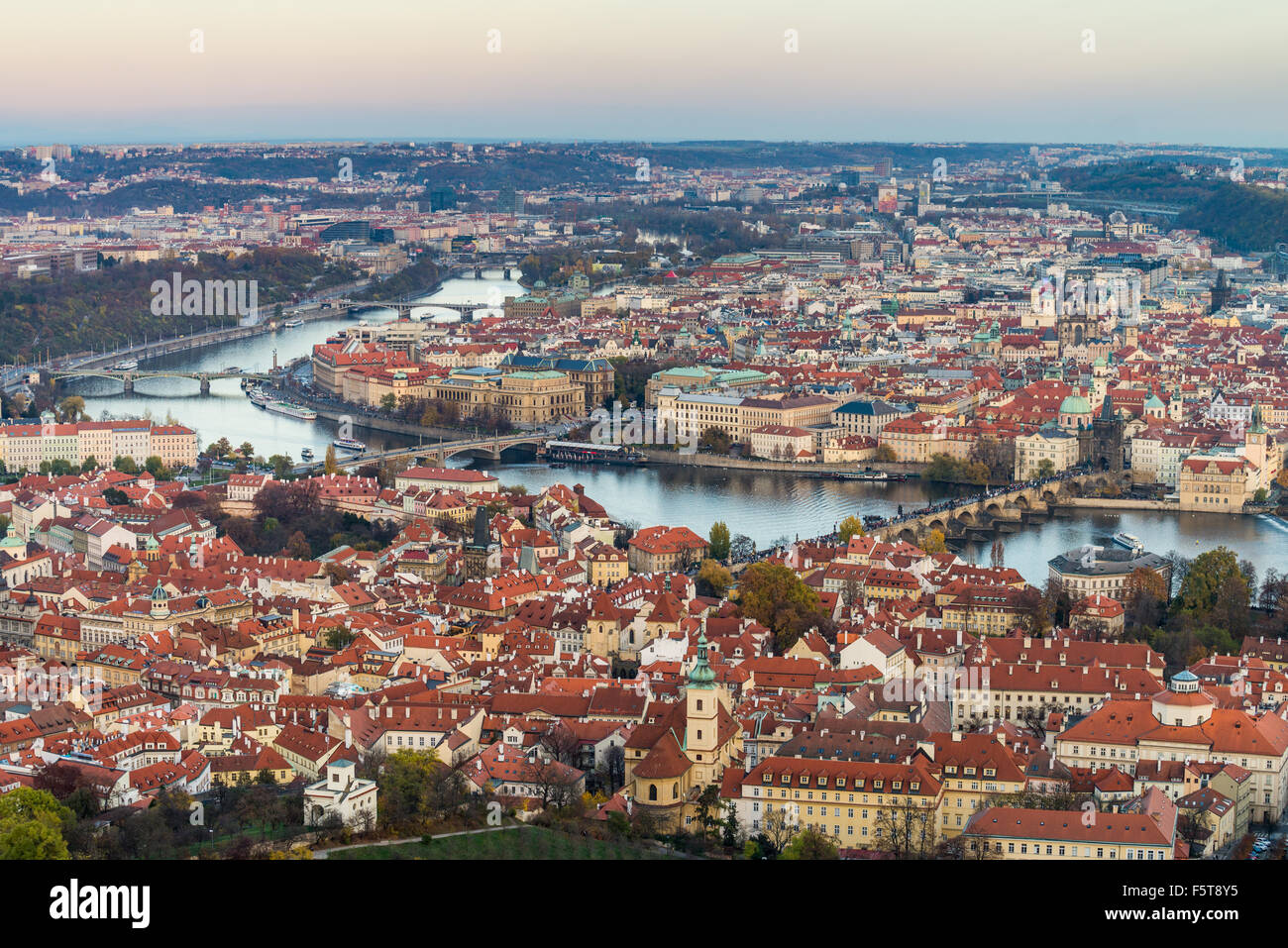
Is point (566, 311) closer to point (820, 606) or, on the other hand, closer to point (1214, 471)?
point (1214, 471)

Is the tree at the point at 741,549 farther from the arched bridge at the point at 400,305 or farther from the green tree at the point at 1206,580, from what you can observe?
the arched bridge at the point at 400,305

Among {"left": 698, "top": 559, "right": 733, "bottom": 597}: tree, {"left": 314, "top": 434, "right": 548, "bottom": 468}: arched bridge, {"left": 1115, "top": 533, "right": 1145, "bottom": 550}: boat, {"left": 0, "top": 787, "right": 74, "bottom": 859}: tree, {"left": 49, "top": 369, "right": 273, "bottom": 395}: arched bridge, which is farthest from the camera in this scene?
{"left": 49, "top": 369, "right": 273, "bottom": 395}: arched bridge

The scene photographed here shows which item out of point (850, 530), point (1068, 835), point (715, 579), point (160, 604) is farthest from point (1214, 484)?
point (1068, 835)

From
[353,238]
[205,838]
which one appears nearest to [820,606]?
[205,838]

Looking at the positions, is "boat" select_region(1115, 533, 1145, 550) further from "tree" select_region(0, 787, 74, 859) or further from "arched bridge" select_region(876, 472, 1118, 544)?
"tree" select_region(0, 787, 74, 859)

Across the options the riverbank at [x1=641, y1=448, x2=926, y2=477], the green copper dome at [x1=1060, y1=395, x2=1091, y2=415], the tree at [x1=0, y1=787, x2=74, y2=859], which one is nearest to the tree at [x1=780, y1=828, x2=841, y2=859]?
the tree at [x1=0, y1=787, x2=74, y2=859]

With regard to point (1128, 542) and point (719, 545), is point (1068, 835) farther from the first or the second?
point (1128, 542)

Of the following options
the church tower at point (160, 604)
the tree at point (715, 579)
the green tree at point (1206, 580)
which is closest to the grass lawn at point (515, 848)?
the church tower at point (160, 604)
